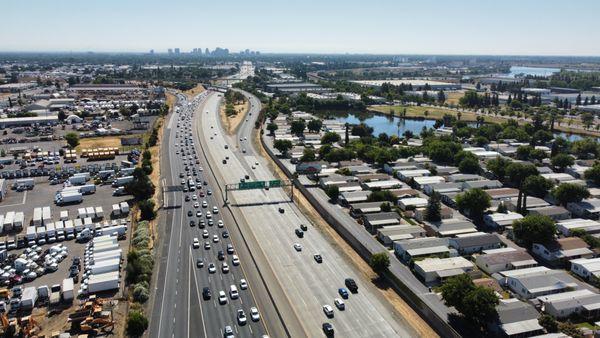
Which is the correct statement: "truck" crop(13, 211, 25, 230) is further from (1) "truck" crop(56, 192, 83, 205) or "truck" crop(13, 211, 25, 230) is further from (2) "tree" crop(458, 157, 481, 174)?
(2) "tree" crop(458, 157, 481, 174)

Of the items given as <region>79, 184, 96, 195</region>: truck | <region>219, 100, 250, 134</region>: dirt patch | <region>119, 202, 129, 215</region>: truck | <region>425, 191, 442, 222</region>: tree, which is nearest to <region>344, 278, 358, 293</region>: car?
<region>425, 191, 442, 222</region>: tree

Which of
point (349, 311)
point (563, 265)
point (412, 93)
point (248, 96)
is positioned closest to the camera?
point (349, 311)

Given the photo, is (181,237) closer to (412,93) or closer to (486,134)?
(486,134)

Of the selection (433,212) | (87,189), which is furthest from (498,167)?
(87,189)

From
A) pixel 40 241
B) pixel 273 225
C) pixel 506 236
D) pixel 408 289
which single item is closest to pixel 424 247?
pixel 408 289

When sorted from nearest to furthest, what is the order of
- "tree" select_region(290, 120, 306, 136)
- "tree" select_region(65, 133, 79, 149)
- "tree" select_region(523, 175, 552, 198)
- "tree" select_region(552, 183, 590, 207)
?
"tree" select_region(552, 183, 590, 207), "tree" select_region(523, 175, 552, 198), "tree" select_region(65, 133, 79, 149), "tree" select_region(290, 120, 306, 136)

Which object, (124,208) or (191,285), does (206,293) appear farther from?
(124,208)
